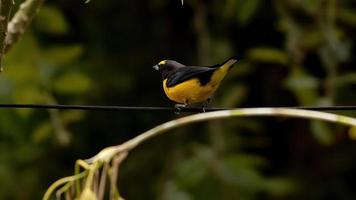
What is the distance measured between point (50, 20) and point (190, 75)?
1.42 meters

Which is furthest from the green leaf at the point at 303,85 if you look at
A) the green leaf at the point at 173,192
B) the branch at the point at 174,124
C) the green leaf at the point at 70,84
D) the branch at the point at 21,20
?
the branch at the point at 174,124

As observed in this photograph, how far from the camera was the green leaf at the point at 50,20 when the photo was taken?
3.31 metres

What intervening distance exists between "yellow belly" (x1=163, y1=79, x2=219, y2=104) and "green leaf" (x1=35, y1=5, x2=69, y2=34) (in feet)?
4.37

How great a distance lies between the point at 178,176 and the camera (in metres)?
3.36

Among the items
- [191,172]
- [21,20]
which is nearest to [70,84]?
[191,172]

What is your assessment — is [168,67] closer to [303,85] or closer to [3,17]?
[3,17]

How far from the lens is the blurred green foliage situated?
3.34m

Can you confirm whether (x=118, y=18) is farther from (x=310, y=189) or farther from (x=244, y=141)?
(x=310, y=189)

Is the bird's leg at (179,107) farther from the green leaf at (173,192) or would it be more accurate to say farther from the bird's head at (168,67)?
the green leaf at (173,192)

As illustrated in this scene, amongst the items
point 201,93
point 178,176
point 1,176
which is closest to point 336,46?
point 178,176

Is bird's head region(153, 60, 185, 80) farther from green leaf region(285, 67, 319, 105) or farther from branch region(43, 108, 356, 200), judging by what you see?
green leaf region(285, 67, 319, 105)

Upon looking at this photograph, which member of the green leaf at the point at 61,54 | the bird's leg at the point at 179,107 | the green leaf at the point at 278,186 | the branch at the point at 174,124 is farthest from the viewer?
the green leaf at the point at 278,186

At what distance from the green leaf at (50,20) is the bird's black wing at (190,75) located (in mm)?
1296

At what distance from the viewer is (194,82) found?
198cm
